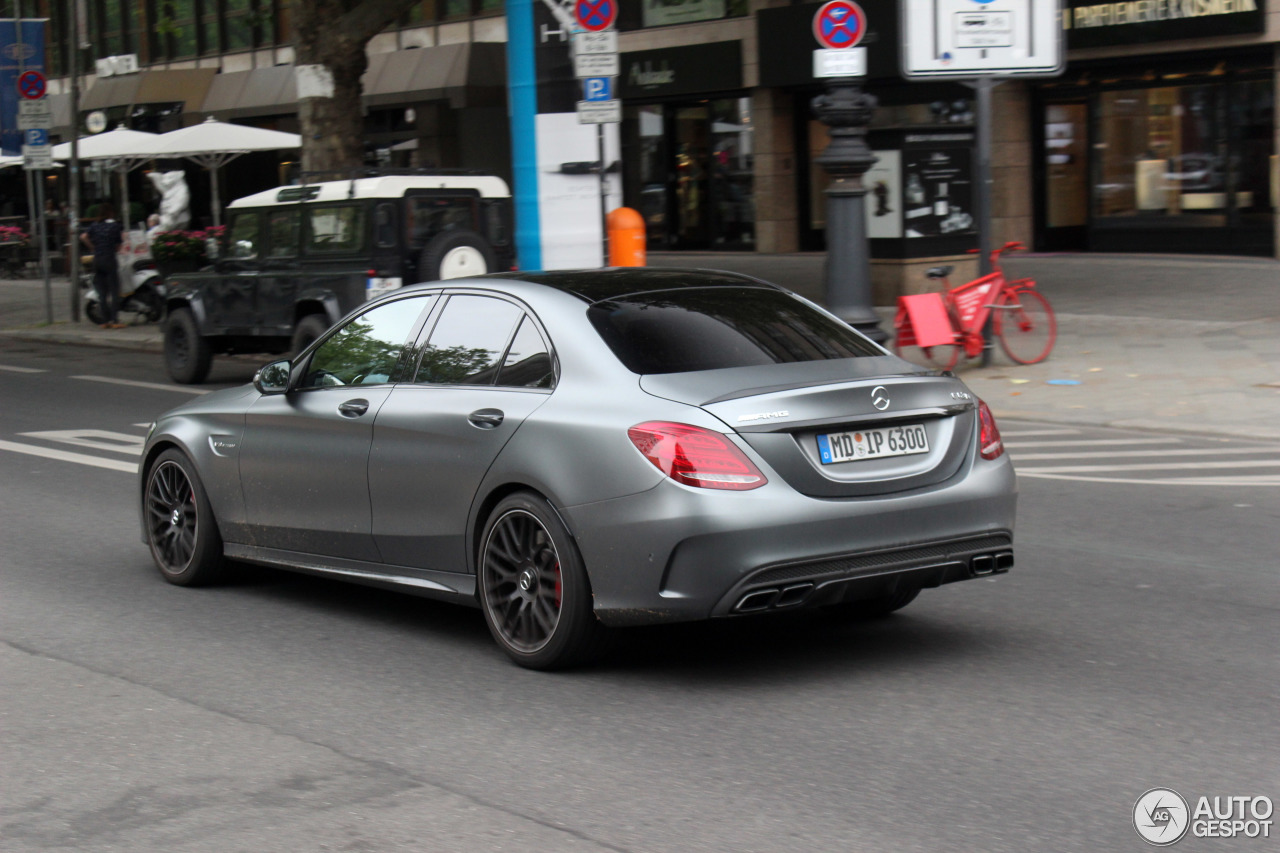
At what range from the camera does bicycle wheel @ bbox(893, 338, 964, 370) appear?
15.0 meters

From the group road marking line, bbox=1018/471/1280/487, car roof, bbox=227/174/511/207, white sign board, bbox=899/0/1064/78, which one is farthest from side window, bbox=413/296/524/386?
white sign board, bbox=899/0/1064/78

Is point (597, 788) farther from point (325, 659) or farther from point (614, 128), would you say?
point (614, 128)

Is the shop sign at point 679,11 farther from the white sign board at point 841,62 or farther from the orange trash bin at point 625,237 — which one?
the white sign board at point 841,62

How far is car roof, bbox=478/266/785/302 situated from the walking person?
715 inches

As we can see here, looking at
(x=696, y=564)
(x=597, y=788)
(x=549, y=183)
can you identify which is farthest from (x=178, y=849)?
(x=549, y=183)

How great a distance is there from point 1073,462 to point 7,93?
22071 millimetres

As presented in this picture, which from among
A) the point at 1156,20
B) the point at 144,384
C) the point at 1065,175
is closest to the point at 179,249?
the point at 144,384

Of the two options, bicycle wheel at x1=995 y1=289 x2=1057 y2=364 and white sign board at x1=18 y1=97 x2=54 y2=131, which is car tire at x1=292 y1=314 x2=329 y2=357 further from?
white sign board at x1=18 y1=97 x2=54 y2=131

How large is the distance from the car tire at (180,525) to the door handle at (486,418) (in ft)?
6.60

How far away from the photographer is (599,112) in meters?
14.3

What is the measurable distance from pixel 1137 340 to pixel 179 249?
11.8 meters

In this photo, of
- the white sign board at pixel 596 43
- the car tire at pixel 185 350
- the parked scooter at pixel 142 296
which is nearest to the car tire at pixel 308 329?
the car tire at pixel 185 350

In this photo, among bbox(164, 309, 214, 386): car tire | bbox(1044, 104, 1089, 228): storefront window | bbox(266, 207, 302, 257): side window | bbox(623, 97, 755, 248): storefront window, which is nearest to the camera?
bbox(266, 207, 302, 257): side window

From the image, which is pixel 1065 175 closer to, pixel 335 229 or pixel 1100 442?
pixel 335 229
